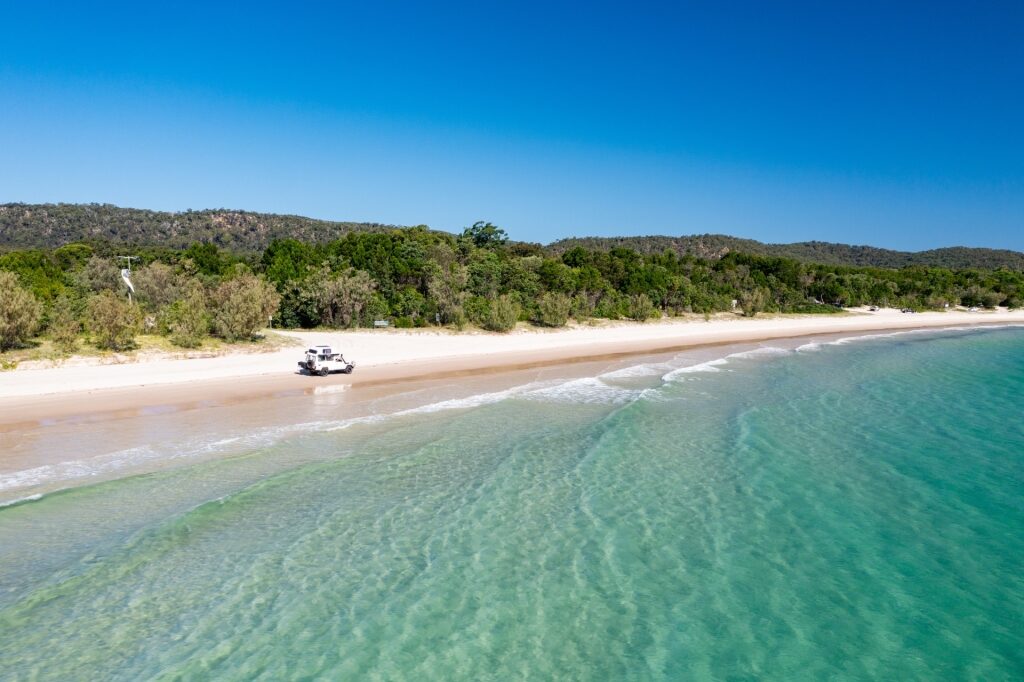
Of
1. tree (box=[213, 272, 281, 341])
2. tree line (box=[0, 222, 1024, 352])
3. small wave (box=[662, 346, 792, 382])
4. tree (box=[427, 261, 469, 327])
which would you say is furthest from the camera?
tree (box=[427, 261, 469, 327])

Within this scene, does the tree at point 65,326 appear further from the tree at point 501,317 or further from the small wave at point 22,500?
the tree at point 501,317

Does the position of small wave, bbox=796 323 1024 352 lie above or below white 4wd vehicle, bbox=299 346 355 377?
below

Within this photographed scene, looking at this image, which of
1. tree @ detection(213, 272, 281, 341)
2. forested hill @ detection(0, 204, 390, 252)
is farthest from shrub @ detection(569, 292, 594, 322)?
forested hill @ detection(0, 204, 390, 252)

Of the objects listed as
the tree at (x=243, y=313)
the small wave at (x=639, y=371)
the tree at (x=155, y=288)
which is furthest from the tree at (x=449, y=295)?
the tree at (x=155, y=288)

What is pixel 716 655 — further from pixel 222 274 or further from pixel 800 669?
pixel 222 274

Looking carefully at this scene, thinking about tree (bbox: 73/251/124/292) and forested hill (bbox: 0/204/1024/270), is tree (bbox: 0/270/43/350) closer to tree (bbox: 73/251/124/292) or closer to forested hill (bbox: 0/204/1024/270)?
tree (bbox: 73/251/124/292)

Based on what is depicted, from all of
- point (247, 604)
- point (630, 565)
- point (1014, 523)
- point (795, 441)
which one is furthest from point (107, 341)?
point (1014, 523)

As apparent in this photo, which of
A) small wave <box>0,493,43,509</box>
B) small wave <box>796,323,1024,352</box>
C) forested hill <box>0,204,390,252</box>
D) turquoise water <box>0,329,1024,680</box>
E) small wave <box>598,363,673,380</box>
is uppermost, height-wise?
forested hill <box>0,204,390,252</box>
